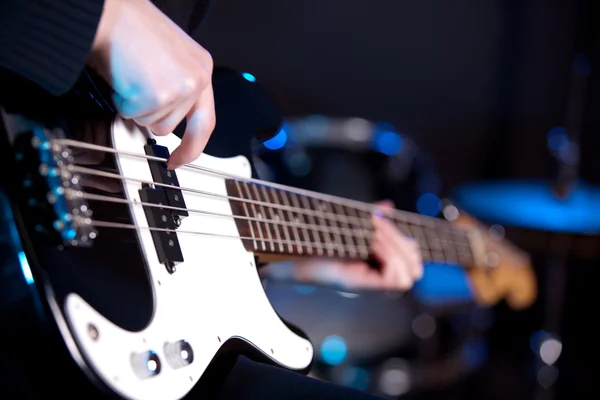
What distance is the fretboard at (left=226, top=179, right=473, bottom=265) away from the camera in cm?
68

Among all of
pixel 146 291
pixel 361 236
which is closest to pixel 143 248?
pixel 146 291

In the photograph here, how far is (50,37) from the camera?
0.43 metres

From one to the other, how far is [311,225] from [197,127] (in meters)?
0.34

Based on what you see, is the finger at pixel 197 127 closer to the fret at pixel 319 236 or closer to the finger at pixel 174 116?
the finger at pixel 174 116

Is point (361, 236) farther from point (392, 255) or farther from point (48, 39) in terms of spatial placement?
point (48, 39)

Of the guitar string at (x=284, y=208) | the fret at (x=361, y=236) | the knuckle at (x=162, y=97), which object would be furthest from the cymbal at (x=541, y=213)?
the knuckle at (x=162, y=97)

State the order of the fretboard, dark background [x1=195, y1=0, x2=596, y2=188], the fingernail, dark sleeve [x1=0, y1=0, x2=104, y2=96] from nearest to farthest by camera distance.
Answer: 1. dark sleeve [x1=0, y1=0, x2=104, y2=96]
2. the fingernail
3. the fretboard
4. dark background [x1=195, y1=0, x2=596, y2=188]

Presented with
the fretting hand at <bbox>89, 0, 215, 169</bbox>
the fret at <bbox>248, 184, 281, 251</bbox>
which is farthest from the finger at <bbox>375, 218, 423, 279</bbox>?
the fretting hand at <bbox>89, 0, 215, 169</bbox>

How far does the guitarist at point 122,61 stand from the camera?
43 centimetres

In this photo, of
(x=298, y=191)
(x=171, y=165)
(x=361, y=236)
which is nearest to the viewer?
(x=171, y=165)

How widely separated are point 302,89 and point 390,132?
63 cm

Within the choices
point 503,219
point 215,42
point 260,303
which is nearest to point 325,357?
point 503,219

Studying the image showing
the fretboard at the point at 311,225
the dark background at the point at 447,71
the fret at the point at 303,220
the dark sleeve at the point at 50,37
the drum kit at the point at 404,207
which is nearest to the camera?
the dark sleeve at the point at 50,37

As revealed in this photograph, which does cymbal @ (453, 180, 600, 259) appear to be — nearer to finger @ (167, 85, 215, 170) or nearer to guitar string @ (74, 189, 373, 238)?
guitar string @ (74, 189, 373, 238)
